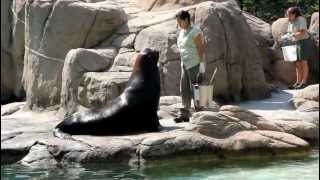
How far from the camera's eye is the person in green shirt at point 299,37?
1062cm

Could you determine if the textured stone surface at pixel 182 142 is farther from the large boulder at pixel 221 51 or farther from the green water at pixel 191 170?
the large boulder at pixel 221 51

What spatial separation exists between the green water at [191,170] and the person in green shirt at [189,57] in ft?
4.84

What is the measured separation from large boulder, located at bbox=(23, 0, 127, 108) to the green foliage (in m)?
7.17

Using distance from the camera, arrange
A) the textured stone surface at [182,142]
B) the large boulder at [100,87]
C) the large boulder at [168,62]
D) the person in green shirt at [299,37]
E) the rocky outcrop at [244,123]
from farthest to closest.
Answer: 1. the person in green shirt at [299,37]
2. the large boulder at [168,62]
3. the large boulder at [100,87]
4. the rocky outcrop at [244,123]
5. the textured stone surface at [182,142]

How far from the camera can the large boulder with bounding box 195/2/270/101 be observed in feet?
35.0

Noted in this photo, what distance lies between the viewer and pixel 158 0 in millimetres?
12602

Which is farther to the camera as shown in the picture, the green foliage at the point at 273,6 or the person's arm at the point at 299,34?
the green foliage at the point at 273,6

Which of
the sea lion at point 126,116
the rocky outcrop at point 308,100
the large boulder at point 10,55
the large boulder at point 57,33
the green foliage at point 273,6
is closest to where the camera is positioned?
the sea lion at point 126,116

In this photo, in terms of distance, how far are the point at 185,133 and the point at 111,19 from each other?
4.33m

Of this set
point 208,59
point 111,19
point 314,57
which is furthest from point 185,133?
point 314,57

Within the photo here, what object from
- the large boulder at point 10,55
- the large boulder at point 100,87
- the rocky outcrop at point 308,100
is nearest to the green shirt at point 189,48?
the large boulder at point 100,87

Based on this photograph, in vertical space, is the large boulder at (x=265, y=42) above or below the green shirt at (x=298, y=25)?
below

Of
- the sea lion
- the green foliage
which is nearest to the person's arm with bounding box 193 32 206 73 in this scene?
the sea lion

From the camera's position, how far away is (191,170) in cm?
676
